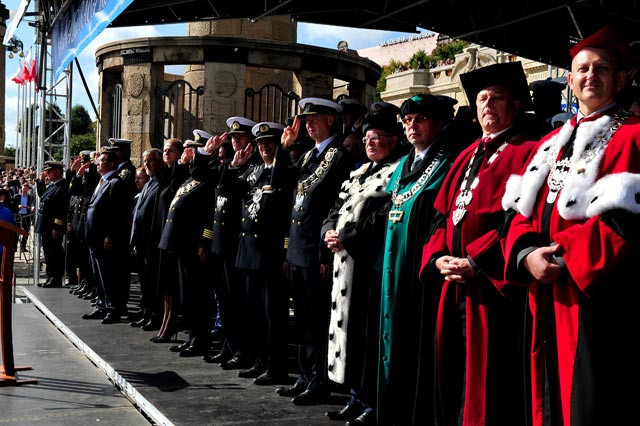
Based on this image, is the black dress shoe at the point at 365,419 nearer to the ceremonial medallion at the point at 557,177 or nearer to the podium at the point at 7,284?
the ceremonial medallion at the point at 557,177

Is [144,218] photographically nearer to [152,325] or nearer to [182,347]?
[152,325]

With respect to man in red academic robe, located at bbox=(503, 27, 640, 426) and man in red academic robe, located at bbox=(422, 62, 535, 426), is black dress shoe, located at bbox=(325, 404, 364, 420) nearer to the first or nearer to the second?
man in red academic robe, located at bbox=(422, 62, 535, 426)

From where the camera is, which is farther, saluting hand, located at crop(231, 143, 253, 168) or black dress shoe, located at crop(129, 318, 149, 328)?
black dress shoe, located at crop(129, 318, 149, 328)

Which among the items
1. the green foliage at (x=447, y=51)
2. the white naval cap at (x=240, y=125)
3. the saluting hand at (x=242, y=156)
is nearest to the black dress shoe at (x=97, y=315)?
the saluting hand at (x=242, y=156)

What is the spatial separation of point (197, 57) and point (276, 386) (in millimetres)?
8336

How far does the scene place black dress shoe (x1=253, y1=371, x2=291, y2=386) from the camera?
5719mm

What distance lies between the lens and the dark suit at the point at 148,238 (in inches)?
315

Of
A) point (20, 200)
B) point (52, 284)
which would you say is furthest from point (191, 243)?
point (20, 200)

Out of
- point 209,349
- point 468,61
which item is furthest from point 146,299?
point 468,61

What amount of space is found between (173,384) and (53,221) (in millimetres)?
6607

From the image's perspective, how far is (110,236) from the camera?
877 cm

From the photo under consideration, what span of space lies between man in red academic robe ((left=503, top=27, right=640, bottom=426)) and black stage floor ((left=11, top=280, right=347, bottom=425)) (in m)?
2.08

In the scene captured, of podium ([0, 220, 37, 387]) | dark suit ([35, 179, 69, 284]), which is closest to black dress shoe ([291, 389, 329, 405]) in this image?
podium ([0, 220, 37, 387])

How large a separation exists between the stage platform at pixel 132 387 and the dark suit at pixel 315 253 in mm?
360
